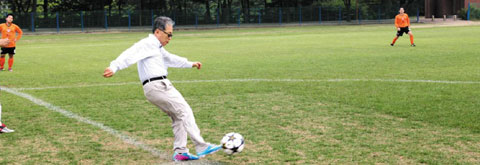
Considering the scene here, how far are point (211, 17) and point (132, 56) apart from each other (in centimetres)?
5275

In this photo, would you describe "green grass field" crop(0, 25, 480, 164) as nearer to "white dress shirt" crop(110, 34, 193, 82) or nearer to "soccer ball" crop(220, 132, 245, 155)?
"soccer ball" crop(220, 132, 245, 155)

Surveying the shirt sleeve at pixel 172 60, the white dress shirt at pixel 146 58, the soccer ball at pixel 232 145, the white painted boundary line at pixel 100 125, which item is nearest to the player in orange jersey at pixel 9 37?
the white painted boundary line at pixel 100 125

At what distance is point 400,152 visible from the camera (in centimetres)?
604

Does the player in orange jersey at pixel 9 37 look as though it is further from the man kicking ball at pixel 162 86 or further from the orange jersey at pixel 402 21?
the orange jersey at pixel 402 21

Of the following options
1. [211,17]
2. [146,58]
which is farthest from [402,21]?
[211,17]

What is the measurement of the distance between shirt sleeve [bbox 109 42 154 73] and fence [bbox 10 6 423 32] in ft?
160

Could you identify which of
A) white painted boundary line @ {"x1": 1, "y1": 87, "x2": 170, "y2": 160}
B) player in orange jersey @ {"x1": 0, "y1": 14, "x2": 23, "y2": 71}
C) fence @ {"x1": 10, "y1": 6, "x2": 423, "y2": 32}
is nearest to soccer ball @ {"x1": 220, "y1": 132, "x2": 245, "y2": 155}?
white painted boundary line @ {"x1": 1, "y1": 87, "x2": 170, "y2": 160}

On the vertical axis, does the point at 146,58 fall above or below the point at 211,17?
below

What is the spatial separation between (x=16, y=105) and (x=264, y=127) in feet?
16.1

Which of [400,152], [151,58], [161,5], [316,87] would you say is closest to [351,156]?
[400,152]

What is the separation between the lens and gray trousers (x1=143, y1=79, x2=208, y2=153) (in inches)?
226

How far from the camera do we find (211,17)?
5791cm

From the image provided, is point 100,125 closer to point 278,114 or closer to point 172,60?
point 172,60

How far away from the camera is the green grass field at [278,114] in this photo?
613 cm
